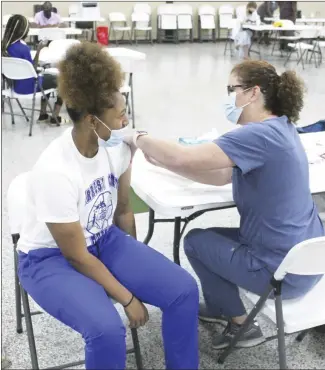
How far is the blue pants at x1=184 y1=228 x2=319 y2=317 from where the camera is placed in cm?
179

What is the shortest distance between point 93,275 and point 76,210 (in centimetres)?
22

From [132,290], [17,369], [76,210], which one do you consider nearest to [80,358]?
[17,369]

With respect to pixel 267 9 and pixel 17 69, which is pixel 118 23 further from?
pixel 17 69

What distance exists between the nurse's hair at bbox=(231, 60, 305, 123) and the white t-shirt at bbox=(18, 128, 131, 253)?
0.53m

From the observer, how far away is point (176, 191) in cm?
188

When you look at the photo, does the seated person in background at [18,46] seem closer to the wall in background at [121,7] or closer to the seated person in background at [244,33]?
the seated person in background at [244,33]

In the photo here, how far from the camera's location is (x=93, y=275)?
1.64m

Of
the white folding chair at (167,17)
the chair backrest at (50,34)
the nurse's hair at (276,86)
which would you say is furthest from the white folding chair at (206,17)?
the nurse's hair at (276,86)

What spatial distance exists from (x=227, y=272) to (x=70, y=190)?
674 mm

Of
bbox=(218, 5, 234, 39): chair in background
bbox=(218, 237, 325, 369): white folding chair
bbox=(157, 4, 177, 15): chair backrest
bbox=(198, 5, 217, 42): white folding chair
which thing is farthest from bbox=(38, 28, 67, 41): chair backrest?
bbox=(218, 5, 234, 39): chair in background

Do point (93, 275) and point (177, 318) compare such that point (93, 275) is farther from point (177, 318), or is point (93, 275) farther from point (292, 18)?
point (292, 18)

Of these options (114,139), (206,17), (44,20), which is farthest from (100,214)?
(206,17)

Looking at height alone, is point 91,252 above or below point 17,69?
below

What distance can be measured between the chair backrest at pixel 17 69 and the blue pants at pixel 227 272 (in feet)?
10.2
